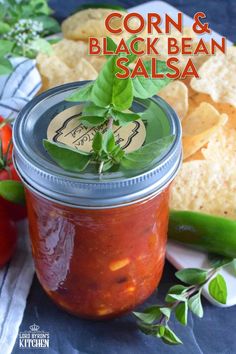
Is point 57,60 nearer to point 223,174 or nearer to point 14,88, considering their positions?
point 14,88

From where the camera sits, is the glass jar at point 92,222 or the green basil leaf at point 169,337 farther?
the green basil leaf at point 169,337

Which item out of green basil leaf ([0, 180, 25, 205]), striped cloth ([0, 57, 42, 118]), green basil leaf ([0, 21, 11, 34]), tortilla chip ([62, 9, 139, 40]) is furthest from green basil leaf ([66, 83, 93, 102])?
green basil leaf ([0, 21, 11, 34])

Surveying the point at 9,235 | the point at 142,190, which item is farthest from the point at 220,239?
the point at 9,235

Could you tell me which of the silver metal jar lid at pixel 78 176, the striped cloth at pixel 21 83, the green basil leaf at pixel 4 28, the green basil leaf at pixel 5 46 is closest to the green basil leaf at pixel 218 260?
the silver metal jar lid at pixel 78 176

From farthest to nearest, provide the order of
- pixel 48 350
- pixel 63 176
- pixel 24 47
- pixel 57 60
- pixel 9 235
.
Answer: pixel 24 47, pixel 57 60, pixel 9 235, pixel 48 350, pixel 63 176

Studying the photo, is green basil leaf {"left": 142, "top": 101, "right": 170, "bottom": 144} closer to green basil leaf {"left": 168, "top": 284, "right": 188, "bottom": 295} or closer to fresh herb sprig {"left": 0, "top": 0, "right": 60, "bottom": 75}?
green basil leaf {"left": 168, "top": 284, "right": 188, "bottom": 295}

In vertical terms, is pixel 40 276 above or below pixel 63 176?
below

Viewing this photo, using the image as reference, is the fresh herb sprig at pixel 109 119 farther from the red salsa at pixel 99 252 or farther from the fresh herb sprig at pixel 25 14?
the fresh herb sprig at pixel 25 14
